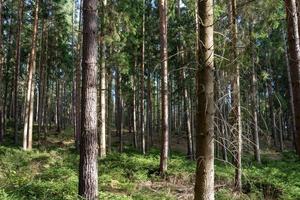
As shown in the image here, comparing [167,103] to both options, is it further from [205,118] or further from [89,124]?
[205,118]

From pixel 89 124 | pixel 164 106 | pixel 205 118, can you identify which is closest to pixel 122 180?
pixel 164 106

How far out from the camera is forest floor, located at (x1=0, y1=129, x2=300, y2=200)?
1013cm

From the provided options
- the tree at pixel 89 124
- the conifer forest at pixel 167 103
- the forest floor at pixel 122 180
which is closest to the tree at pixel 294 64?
the conifer forest at pixel 167 103

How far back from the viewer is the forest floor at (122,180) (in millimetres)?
10133

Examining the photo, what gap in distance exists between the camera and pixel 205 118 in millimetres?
4391

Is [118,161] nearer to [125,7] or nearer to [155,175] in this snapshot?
[155,175]

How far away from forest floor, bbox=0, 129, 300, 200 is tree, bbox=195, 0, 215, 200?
191 inches

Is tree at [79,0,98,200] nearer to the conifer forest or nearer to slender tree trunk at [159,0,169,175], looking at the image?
the conifer forest

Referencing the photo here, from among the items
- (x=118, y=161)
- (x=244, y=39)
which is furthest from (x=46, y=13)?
(x=244, y=39)

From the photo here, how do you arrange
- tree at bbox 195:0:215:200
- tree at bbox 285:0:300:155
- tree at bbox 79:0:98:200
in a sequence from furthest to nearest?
tree at bbox 79:0:98:200 < tree at bbox 285:0:300:155 < tree at bbox 195:0:215:200

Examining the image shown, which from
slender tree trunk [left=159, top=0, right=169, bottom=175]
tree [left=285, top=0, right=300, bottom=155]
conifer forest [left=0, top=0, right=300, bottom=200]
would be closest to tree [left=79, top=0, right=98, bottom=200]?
conifer forest [left=0, top=0, right=300, bottom=200]

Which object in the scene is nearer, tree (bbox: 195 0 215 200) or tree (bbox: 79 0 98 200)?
tree (bbox: 195 0 215 200)

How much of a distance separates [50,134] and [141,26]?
1191 cm

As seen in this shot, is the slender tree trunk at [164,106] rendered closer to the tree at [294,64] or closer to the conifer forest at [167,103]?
the conifer forest at [167,103]
